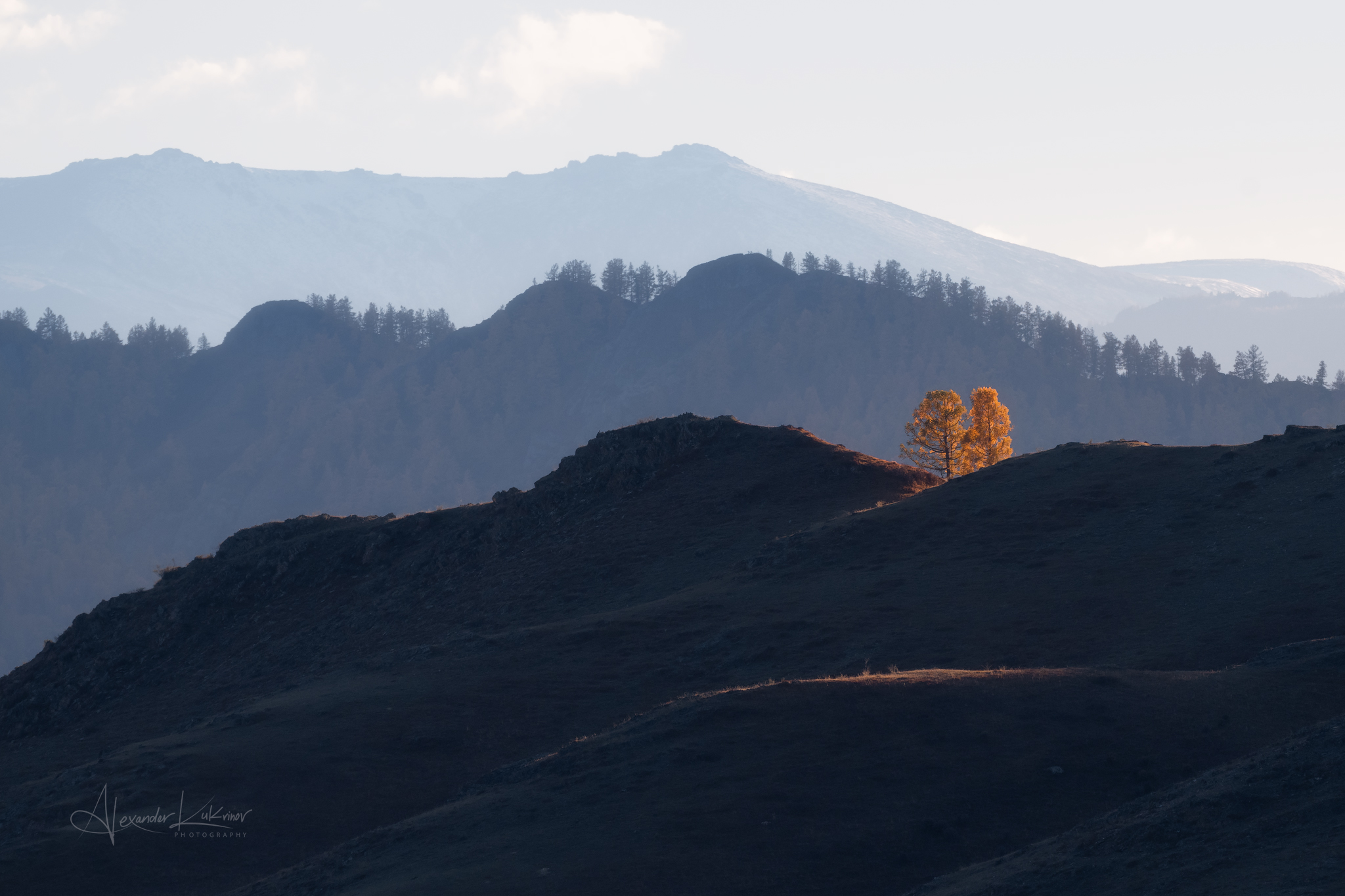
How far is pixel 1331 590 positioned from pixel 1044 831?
15481mm

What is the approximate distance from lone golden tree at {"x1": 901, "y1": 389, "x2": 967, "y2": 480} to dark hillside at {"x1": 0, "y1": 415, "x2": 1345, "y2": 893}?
6.70 m

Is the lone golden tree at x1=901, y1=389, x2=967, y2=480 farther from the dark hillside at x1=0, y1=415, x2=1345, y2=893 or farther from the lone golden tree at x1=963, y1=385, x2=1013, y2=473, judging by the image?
the dark hillside at x1=0, y1=415, x2=1345, y2=893

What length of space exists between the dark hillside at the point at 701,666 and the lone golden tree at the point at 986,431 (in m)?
10.1

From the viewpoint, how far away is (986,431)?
6247 cm

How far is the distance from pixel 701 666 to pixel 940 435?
31.5m

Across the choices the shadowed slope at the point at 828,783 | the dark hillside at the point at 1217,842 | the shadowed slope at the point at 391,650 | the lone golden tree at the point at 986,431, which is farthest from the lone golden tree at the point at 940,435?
the dark hillside at the point at 1217,842

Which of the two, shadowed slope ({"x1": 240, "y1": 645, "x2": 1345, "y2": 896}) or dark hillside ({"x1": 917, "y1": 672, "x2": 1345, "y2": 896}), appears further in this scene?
shadowed slope ({"x1": 240, "y1": 645, "x2": 1345, "y2": 896})

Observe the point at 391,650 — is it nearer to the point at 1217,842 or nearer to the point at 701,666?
the point at 701,666

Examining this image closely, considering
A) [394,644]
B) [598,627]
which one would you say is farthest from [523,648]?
[394,644]

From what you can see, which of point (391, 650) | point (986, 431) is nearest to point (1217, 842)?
point (391, 650)

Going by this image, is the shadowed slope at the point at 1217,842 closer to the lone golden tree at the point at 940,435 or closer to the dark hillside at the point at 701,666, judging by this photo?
the dark hillside at the point at 701,666

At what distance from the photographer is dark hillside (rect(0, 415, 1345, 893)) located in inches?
768

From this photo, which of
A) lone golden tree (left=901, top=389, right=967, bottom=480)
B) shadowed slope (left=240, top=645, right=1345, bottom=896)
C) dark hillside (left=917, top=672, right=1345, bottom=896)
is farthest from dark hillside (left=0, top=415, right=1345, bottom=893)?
lone golden tree (left=901, top=389, right=967, bottom=480)

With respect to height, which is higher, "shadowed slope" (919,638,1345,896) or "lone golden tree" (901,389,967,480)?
"lone golden tree" (901,389,967,480)
